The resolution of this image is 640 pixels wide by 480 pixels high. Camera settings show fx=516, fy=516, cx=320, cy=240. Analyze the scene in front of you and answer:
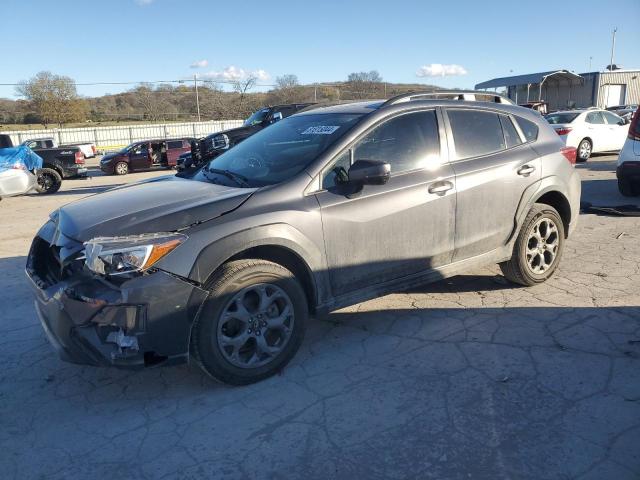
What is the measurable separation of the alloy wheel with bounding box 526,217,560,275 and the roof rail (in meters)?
1.22

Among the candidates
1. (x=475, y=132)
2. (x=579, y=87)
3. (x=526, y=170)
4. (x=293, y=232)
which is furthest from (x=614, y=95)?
(x=293, y=232)

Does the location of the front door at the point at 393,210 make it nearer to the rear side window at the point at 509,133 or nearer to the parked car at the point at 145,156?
the rear side window at the point at 509,133

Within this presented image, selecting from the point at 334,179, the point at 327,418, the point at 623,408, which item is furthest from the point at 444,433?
the point at 334,179

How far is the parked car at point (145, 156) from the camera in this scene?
72.8ft

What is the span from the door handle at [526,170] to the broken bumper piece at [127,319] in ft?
9.86

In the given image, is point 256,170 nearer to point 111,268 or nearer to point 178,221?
point 178,221

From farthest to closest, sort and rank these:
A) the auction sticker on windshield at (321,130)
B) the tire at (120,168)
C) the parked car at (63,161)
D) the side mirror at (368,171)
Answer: the tire at (120,168)
the parked car at (63,161)
the auction sticker on windshield at (321,130)
the side mirror at (368,171)

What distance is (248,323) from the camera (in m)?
3.27

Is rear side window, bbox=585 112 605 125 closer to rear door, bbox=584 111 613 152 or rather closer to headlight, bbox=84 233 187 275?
rear door, bbox=584 111 613 152

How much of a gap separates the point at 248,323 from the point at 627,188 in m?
8.30

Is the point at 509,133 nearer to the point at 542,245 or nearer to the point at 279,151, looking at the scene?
the point at 542,245

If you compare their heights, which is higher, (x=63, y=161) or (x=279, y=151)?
(x=279, y=151)

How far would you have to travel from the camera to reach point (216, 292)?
3.08m

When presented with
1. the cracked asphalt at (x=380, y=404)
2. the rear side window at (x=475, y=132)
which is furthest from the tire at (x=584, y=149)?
the rear side window at (x=475, y=132)
